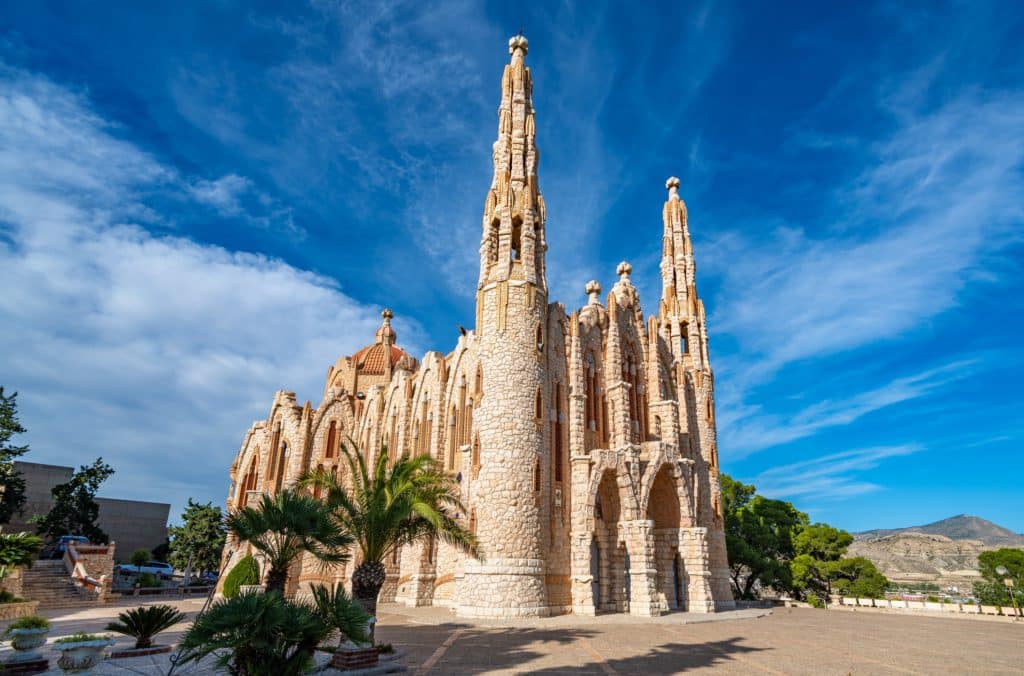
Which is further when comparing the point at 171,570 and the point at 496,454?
the point at 171,570

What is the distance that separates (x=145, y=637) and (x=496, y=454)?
11927 mm

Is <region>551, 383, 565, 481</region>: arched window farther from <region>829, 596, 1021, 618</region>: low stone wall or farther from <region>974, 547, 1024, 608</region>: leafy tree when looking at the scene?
<region>974, 547, 1024, 608</region>: leafy tree

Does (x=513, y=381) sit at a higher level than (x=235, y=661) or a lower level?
higher

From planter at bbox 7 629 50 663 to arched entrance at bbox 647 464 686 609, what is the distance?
19646mm

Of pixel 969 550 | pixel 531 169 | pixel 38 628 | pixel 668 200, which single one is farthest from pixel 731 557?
pixel 969 550

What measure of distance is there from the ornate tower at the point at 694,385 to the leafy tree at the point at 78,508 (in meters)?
36.8

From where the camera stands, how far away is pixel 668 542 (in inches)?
970

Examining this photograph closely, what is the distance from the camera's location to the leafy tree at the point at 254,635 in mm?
7395

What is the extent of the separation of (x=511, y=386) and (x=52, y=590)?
21881 mm

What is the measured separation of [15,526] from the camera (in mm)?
40750

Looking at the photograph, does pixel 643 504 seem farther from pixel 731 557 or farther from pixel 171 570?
pixel 171 570

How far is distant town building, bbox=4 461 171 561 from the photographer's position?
4488cm

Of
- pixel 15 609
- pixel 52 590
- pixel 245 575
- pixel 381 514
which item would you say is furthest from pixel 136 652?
pixel 52 590

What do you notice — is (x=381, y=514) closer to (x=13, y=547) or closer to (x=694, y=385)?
(x=13, y=547)
